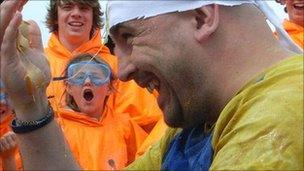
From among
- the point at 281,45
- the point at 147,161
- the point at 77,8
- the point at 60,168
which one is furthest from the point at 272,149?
the point at 77,8

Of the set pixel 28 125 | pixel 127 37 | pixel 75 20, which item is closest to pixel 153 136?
pixel 75 20

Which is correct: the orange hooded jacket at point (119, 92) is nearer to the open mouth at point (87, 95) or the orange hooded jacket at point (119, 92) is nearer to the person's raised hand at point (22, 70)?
the open mouth at point (87, 95)

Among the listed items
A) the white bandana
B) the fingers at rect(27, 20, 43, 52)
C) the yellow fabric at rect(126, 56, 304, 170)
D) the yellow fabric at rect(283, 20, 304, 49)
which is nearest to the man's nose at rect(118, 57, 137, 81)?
the white bandana

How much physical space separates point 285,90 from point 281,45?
1.42 feet

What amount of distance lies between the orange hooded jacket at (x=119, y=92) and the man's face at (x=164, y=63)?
10.3 ft

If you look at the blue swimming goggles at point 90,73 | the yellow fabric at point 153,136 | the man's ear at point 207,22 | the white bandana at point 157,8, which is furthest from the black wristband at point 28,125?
the blue swimming goggles at point 90,73

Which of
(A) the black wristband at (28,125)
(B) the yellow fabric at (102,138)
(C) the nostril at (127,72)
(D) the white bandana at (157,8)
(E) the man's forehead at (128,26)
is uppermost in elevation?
(D) the white bandana at (157,8)

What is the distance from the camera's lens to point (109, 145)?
17.5 feet

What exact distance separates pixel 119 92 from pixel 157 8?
3494 millimetres

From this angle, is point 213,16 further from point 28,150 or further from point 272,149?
point 28,150

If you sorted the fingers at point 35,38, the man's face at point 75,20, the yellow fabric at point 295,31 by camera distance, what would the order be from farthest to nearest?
the yellow fabric at point 295,31, the man's face at point 75,20, the fingers at point 35,38

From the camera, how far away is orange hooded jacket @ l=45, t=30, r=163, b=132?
18.4 ft

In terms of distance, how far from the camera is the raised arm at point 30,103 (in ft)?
9.18

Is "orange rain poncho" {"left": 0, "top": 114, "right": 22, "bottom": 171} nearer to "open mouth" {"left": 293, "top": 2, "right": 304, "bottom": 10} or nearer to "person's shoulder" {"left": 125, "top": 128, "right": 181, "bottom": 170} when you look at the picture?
"open mouth" {"left": 293, "top": 2, "right": 304, "bottom": 10}
